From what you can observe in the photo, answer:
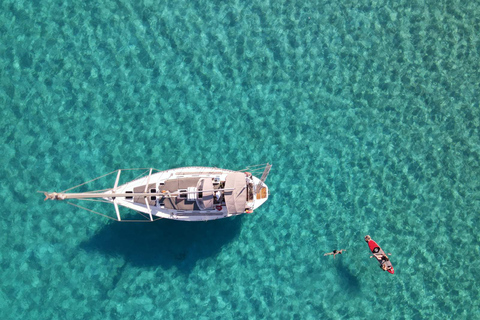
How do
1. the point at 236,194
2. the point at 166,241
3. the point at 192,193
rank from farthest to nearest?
the point at 166,241 < the point at 192,193 < the point at 236,194

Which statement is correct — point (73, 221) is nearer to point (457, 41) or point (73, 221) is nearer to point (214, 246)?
point (214, 246)

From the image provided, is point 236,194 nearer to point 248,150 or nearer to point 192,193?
point 192,193

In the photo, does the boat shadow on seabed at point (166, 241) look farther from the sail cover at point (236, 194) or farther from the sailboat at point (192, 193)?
the sail cover at point (236, 194)

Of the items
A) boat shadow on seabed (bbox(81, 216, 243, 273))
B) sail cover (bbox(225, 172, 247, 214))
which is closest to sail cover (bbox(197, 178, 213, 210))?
sail cover (bbox(225, 172, 247, 214))

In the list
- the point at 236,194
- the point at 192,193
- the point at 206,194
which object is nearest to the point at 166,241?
the point at 192,193

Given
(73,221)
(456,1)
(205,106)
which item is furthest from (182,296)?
(456,1)

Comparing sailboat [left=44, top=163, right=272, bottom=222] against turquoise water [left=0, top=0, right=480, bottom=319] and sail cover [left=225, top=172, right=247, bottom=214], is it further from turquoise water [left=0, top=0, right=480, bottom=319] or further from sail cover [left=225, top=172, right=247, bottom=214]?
turquoise water [left=0, top=0, right=480, bottom=319]

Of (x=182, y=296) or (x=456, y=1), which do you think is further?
(x=456, y=1)
